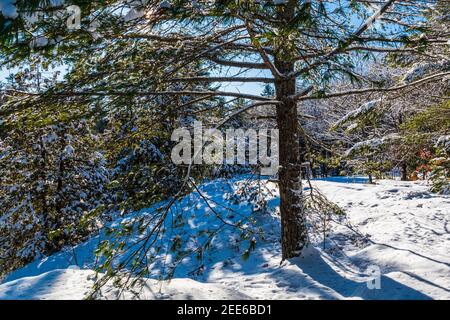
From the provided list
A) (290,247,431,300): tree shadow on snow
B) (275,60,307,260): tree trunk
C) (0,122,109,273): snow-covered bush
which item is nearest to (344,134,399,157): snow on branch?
(275,60,307,260): tree trunk

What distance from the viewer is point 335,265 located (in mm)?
5695

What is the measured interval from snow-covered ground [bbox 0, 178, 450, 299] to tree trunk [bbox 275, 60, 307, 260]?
588 millimetres

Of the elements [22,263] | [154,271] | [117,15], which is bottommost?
[22,263]

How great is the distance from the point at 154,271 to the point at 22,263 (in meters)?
6.93

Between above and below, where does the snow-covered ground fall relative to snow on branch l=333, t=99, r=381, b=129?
below

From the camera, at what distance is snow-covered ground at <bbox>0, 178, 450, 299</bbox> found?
4.02 m

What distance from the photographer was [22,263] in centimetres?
1159

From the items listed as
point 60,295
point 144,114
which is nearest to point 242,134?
point 144,114

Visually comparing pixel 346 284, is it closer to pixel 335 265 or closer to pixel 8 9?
pixel 335 265

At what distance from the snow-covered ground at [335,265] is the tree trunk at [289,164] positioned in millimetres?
588

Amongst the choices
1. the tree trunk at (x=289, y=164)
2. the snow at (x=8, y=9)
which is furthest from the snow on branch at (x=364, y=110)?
the snow at (x=8, y=9)

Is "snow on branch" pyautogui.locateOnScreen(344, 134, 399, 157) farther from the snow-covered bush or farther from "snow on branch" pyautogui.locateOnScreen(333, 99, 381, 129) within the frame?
the snow-covered bush
